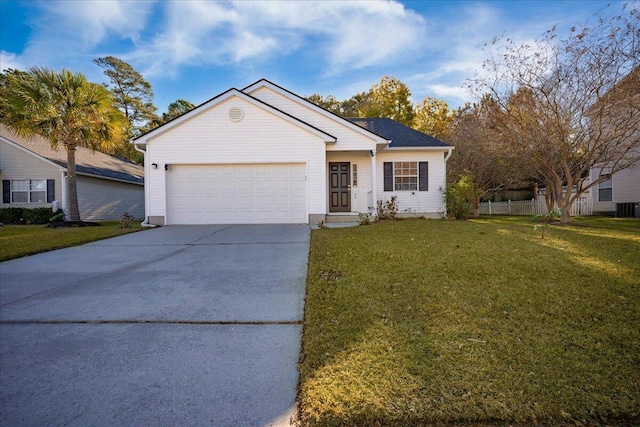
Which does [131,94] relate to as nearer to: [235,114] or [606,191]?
[235,114]

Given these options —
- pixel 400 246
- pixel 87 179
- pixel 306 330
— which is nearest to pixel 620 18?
pixel 400 246

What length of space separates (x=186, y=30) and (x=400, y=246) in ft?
34.1

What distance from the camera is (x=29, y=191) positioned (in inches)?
622

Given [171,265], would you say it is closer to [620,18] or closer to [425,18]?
[425,18]

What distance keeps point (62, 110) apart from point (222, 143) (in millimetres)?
6821

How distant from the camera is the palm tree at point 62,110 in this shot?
11.6m

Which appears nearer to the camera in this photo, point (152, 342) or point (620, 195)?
point (152, 342)

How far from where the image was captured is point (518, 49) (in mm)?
10695

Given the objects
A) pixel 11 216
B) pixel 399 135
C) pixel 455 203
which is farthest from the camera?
pixel 11 216

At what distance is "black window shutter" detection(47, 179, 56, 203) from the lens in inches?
618

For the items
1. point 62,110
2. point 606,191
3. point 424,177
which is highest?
point 62,110

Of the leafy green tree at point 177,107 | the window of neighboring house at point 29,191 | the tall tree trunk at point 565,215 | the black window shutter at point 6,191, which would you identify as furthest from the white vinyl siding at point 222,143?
the leafy green tree at point 177,107

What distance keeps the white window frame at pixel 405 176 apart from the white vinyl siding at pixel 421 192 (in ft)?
0.57

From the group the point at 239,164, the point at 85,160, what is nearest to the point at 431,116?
the point at 239,164
